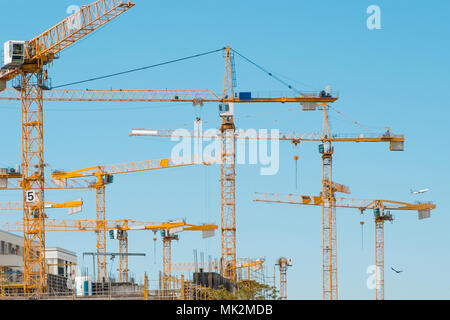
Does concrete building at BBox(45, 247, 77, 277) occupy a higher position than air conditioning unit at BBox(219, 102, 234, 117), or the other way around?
air conditioning unit at BBox(219, 102, 234, 117)

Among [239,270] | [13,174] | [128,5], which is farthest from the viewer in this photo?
[239,270]

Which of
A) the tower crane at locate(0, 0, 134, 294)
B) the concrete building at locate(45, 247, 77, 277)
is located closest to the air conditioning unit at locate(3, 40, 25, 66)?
the tower crane at locate(0, 0, 134, 294)

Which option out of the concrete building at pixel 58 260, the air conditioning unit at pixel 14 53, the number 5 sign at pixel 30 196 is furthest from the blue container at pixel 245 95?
the air conditioning unit at pixel 14 53

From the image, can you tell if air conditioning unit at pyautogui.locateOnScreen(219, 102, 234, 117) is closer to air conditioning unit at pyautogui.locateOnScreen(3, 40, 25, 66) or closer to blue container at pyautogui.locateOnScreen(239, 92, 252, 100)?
blue container at pyautogui.locateOnScreen(239, 92, 252, 100)

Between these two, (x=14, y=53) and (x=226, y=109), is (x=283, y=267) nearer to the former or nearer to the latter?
(x=226, y=109)

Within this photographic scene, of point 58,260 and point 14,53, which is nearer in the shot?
point 14,53

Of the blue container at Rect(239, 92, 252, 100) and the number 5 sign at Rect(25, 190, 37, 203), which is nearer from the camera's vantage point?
the number 5 sign at Rect(25, 190, 37, 203)

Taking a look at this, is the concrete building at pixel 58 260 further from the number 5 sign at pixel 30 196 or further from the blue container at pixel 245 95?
the number 5 sign at pixel 30 196

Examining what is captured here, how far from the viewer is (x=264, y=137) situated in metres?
180

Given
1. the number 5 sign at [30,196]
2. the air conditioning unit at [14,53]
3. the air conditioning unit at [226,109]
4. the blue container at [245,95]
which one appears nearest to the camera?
the air conditioning unit at [14,53]

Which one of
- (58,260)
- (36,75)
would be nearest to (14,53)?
(36,75)

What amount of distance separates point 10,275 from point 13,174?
3002 cm
